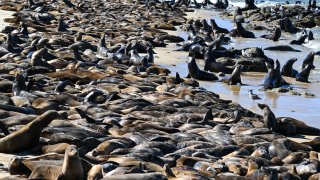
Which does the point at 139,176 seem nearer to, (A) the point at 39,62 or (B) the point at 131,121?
(B) the point at 131,121

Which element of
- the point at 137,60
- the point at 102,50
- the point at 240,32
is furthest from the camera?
the point at 240,32

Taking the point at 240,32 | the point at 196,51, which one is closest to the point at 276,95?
the point at 196,51

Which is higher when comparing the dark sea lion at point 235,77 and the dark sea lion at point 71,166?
the dark sea lion at point 71,166

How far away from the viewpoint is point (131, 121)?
28.3 ft

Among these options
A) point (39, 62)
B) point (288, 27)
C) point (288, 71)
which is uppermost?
point (39, 62)

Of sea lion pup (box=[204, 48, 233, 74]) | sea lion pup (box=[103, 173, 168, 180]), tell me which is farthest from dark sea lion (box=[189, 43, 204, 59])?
sea lion pup (box=[103, 173, 168, 180])

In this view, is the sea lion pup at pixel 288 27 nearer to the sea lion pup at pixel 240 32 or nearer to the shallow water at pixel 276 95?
the sea lion pup at pixel 240 32

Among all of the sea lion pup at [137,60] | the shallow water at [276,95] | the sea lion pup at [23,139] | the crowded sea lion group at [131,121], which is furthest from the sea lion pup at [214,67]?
the sea lion pup at [23,139]

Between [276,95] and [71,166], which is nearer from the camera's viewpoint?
[71,166]

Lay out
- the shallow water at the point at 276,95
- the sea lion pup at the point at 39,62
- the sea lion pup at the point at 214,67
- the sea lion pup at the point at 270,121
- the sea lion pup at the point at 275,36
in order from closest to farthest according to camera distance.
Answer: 1. the sea lion pup at the point at 270,121
2. the shallow water at the point at 276,95
3. the sea lion pup at the point at 39,62
4. the sea lion pup at the point at 214,67
5. the sea lion pup at the point at 275,36

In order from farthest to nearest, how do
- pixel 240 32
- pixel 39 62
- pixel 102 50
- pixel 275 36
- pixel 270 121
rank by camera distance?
pixel 240 32, pixel 275 36, pixel 102 50, pixel 39 62, pixel 270 121

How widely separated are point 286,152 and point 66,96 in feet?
11.9

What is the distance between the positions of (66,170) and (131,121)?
349 cm

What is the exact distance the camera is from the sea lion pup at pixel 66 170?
5148 mm
